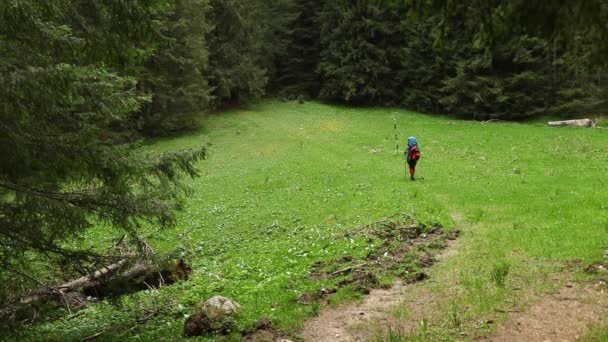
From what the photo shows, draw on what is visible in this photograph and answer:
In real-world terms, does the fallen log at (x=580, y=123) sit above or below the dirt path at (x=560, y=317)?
above

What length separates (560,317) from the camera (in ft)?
25.1

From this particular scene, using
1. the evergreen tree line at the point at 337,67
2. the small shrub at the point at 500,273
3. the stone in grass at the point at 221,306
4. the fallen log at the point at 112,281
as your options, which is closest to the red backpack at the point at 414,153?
the evergreen tree line at the point at 337,67

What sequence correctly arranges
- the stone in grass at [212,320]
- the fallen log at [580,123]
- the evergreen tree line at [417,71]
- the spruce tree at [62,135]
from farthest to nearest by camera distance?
the evergreen tree line at [417,71] < the fallen log at [580,123] < the stone in grass at [212,320] < the spruce tree at [62,135]

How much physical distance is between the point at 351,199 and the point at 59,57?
12572 millimetres

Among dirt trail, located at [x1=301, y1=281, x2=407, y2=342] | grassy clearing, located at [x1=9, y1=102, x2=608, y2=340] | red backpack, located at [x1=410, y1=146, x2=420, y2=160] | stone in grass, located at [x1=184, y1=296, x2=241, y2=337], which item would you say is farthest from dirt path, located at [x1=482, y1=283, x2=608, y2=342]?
red backpack, located at [x1=410, y1=146, x2=420, y2=160]

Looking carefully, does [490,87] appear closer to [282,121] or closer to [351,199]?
[282,121]

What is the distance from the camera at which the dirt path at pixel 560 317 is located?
7.11 meters

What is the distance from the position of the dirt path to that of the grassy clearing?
1.07 ft

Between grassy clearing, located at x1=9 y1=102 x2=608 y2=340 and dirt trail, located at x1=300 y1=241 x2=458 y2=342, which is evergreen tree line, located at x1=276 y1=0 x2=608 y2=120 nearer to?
grassy clearing, located at x1=9 y1=102 x2=608 y2=340

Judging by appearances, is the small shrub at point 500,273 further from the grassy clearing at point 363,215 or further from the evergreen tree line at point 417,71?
the evergreen tree line at point 417,71

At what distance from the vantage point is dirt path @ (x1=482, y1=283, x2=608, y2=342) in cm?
711

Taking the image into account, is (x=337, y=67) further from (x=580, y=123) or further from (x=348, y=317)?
(x=348, y=317)

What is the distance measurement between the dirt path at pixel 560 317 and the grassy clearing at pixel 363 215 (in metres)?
0.33

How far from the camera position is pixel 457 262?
10.9m
